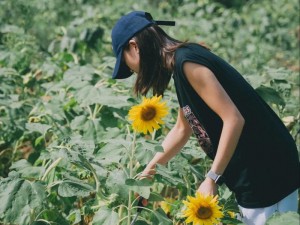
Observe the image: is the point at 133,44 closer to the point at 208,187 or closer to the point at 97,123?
the point at 208,187

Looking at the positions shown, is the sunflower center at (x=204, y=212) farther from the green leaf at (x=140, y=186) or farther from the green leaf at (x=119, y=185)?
the green leaf at (x=119, y=185)

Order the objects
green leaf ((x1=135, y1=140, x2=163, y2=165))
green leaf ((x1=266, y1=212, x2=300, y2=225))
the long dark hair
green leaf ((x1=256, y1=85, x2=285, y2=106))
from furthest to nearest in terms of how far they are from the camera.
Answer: green leaf ((x1=256, y1=85, x2=285, y2=106))
green leaf ((x1=135, y1=140, x2=163, y2=165))
the long dark hair
green leaf ((x1=266, y1=212, x2=300, y2=225))

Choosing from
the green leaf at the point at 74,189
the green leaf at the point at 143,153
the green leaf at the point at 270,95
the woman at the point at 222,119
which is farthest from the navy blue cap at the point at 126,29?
the green leaf at the point at 270,95

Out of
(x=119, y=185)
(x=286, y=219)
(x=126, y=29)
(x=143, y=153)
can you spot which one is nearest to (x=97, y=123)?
(x=143, y=153)

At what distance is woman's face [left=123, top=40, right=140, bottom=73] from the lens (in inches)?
74.4

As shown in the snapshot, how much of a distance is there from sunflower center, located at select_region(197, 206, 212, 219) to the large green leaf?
53 cm

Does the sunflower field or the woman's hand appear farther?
the sunflower field

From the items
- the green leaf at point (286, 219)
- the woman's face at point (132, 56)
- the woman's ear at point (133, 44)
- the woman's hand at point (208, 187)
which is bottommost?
the woman's hand at point (208, 187)

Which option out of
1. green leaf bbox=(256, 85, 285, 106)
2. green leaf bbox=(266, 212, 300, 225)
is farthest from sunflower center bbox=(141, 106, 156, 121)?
green leaf bbox=(256, 85, 285, 106)

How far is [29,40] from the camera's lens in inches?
172

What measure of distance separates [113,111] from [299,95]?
1979mm

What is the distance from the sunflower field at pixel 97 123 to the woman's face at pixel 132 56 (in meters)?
0.12

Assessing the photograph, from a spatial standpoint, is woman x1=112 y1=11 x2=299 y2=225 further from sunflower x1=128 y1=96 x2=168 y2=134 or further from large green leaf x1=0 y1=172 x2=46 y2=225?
large green leaf x1=0 y1=172 x2=46 y2=225

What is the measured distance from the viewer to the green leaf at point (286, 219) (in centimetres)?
163
